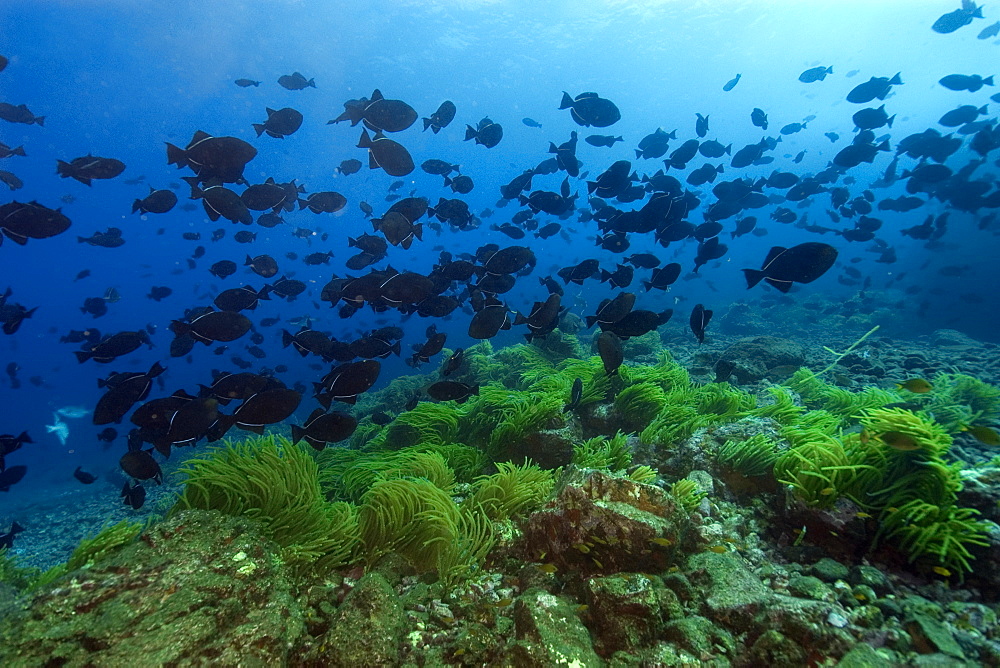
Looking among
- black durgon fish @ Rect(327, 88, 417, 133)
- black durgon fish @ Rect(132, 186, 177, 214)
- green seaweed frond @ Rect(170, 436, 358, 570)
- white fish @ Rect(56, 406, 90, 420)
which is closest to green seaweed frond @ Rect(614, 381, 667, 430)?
green seaweed frond @ Rect(170, 436, 358, 570)

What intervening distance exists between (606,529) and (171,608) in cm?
242

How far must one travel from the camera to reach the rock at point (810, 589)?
7.95 ft

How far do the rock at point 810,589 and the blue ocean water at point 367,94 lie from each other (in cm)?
1759

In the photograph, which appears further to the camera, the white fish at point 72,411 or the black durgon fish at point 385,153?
the white fish at point 72,411

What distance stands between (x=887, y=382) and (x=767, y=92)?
95.4 meters

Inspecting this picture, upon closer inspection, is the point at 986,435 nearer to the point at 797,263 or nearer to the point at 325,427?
the point at 797,263

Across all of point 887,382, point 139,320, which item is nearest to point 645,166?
point 887,382

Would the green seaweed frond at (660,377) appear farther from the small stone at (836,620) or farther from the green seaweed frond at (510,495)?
the small stone at (836,620)

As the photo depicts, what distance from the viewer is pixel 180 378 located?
210 ft

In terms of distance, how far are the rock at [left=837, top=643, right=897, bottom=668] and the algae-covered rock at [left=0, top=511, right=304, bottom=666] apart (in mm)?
2708

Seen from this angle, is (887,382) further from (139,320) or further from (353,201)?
(139,320)

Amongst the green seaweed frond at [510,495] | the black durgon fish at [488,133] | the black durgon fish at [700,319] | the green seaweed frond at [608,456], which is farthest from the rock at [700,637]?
the black durgon fish at [488,133]

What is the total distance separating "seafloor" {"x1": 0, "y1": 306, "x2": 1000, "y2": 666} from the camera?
1962 mm

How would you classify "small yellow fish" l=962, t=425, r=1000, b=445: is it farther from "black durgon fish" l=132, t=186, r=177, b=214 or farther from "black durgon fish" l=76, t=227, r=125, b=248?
"black durgon fish" l=76, t=227, r=125, b=248
